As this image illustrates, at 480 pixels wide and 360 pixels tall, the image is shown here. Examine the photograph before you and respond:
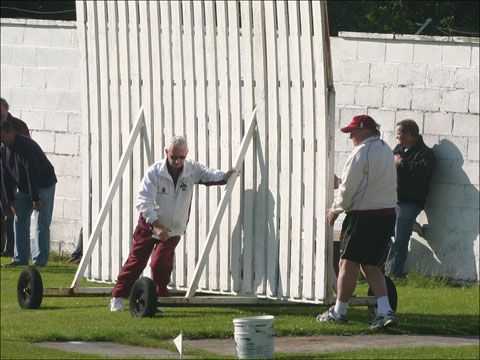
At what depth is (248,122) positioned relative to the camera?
539 inches

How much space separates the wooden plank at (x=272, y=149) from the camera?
13.4 meters

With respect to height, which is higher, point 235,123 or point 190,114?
point 190,114

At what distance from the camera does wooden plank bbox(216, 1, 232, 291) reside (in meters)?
13.9

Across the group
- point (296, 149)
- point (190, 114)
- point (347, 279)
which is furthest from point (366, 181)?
point (190, 114)

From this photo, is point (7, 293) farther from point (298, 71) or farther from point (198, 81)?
point (298, 71)

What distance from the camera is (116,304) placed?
13.7 meters

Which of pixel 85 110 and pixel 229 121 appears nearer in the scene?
pixel 229 121

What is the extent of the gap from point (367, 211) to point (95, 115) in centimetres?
378

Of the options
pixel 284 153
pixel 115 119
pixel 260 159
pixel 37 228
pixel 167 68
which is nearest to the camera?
pixel 284 153

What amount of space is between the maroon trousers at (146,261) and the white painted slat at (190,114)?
19.0 inches

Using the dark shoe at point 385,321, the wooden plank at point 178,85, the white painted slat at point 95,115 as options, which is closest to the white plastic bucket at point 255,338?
the dark shoe at point 385,321

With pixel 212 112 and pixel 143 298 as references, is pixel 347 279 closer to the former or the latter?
pixel 143 298

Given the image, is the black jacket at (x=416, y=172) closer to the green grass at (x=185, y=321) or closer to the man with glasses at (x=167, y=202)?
the green grass at (x=185, y=321)

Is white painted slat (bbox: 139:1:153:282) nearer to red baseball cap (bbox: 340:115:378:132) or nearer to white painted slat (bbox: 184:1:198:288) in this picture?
white painted slat (bbox: 184:1:198:288)
